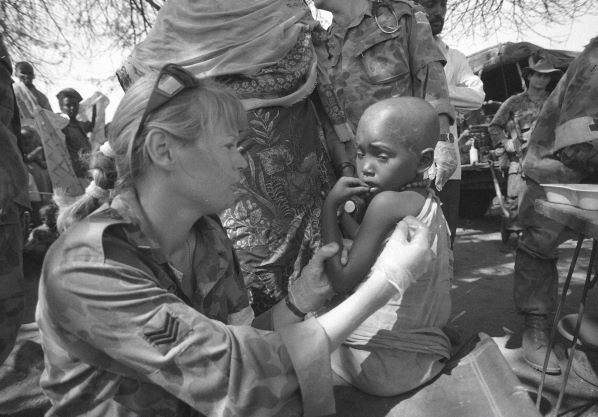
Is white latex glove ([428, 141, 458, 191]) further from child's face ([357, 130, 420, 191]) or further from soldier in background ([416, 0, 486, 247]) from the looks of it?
child's face ([357, 130, 420, 191])

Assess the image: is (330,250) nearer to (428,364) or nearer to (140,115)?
(428,364)

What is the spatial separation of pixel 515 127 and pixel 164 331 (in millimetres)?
7104

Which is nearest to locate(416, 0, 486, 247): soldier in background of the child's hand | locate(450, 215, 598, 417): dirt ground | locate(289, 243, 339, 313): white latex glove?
locate(450, 215, 598, 417): dirt ground

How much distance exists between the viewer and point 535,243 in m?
2.79

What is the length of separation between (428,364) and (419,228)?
484 millimetres

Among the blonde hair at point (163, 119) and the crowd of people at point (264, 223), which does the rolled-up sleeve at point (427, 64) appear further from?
the blonde hair at point (163, 119)

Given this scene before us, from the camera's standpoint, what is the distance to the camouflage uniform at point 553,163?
2.22 metres

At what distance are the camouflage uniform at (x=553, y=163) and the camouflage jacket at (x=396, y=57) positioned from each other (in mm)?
569

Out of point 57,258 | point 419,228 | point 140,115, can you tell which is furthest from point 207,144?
point 419,228

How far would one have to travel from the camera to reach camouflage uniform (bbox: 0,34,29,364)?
2035mm

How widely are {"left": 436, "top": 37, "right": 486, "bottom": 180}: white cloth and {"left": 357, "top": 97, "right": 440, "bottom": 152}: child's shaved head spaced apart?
7.90ft

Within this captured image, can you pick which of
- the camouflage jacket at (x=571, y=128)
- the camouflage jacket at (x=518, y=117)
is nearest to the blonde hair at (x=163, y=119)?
the camouflage jacket at (x=571, y=128)

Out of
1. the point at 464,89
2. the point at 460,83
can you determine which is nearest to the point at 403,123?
the point at 464,89

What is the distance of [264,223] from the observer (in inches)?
80.6
